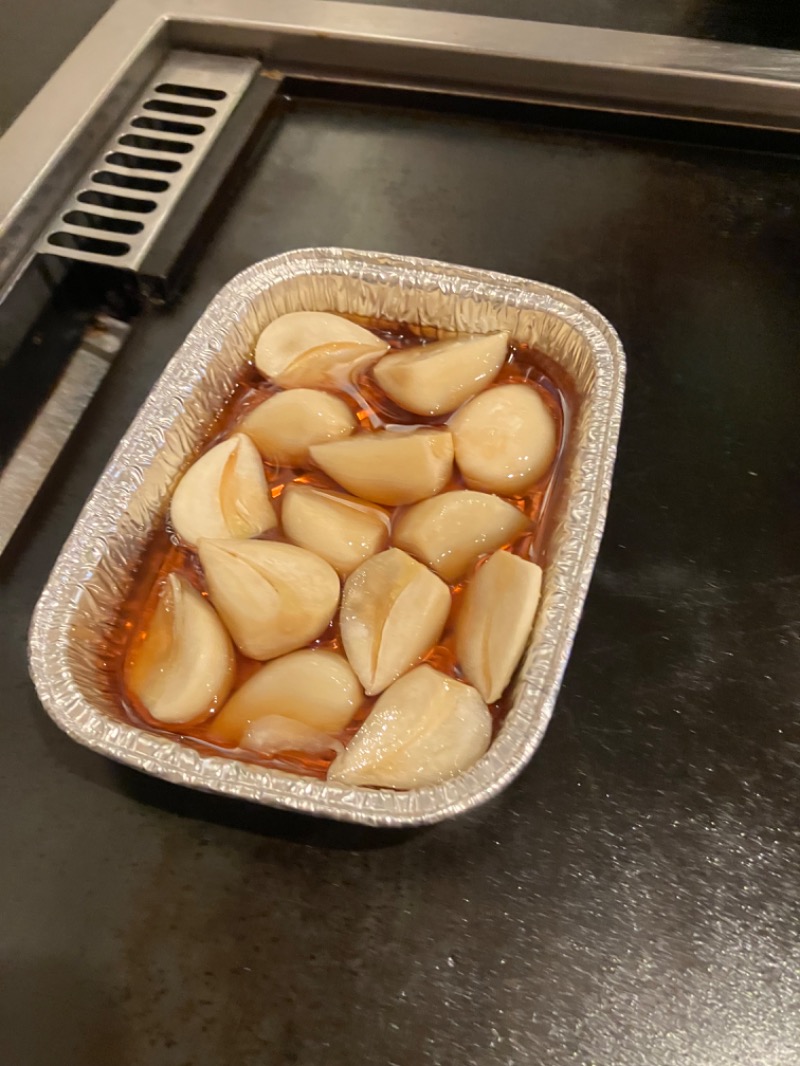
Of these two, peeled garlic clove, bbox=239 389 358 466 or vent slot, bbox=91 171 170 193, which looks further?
vent slot, bbox=91 171 170 193

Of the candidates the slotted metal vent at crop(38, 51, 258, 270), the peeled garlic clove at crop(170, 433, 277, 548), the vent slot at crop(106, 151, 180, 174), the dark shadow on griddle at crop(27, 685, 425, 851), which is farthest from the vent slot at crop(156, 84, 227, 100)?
the dark shadow on griddle at crop(27, 685, 425, 851)

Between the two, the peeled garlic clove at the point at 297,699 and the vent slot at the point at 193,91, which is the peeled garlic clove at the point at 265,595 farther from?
the vent slot at the point at 193,91

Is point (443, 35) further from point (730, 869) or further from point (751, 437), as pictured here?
point (730, 869)

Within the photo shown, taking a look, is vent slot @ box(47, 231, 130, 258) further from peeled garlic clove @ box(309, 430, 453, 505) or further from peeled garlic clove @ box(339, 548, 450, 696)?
peeled garlic clove @ box(339, 548, 450, 696)

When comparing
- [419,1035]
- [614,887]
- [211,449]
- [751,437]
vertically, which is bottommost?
[419,1035]

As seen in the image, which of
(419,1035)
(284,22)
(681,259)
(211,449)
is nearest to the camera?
(419,1035)

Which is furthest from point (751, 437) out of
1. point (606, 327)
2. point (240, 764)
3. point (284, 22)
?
point (284, 22)

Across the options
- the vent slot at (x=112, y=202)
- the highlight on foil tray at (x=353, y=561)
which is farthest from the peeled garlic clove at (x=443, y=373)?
the vent slot at (x=112, y=202)
